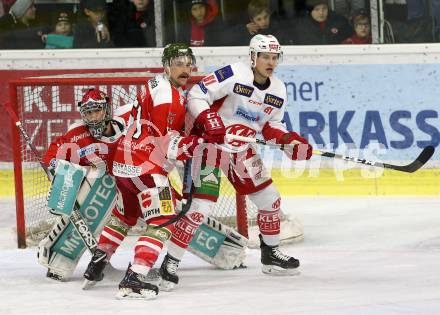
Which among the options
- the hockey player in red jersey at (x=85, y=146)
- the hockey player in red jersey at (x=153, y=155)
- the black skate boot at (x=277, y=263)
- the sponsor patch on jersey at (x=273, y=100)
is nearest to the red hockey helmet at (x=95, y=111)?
the hockey player in red jersey at (x=85, y=146)

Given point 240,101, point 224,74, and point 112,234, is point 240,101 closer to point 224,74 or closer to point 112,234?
point 224,74

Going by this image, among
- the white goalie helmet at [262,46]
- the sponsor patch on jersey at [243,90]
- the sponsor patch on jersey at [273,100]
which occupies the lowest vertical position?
the sponsor patch on jersey at [273,100]

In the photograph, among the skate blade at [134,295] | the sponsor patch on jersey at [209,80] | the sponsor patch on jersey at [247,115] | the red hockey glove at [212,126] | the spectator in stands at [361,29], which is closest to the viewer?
the skate blade at [134,295]

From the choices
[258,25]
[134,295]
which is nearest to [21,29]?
[258,25]

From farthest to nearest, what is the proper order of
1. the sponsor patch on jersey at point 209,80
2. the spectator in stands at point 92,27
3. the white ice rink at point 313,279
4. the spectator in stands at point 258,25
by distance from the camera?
the spectator in stands at point 92,27, the spectator in stands at point 258,25, the sponsor patch on jersey at point 209,80, the white ice rink at point 313,279

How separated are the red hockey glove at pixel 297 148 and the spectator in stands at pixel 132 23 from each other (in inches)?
110

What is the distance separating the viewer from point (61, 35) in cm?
924

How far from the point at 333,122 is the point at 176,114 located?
9.54ft

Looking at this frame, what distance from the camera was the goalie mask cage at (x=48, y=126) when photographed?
7.52 m

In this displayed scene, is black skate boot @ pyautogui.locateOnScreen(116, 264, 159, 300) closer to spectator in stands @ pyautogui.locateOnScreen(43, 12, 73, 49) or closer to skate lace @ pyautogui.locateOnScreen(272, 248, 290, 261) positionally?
skate lace @ pyautogui.locateOnScreen(272, 248, 290, 261)

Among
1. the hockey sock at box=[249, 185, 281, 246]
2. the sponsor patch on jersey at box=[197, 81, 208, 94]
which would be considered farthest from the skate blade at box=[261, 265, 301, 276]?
the sponsor patch on jersey at box=[197, 81, 208, 94]

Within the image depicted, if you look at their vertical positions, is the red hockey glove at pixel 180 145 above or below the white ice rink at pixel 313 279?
above

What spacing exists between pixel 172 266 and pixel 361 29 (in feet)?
10.4

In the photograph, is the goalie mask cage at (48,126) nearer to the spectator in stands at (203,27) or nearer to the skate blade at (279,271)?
the skate blade at (279,271)
